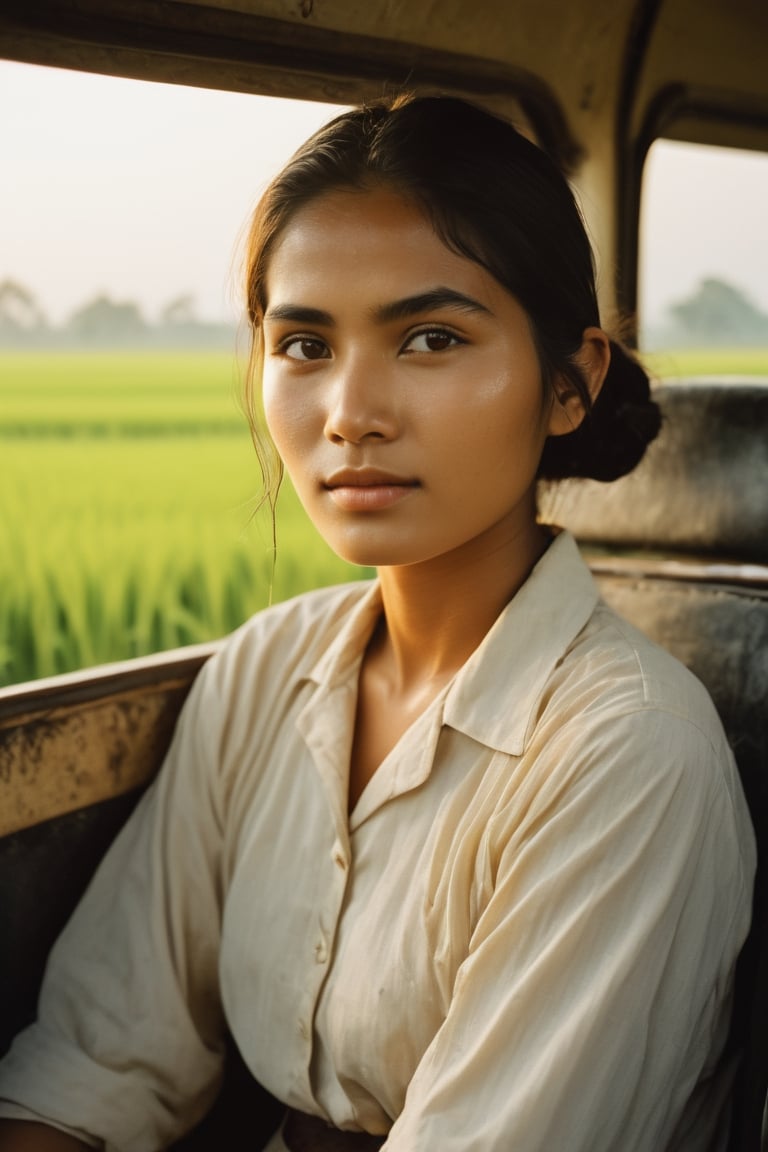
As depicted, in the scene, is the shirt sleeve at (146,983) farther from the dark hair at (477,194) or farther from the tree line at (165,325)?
the tree line at (165,325)

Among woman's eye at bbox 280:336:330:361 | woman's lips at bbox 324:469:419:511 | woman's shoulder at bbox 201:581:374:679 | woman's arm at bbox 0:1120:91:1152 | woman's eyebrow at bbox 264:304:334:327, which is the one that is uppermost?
woman's eyebrow at bbox 264:304:334:327

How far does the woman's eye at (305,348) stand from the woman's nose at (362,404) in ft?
0.27

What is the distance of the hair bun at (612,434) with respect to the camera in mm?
1547

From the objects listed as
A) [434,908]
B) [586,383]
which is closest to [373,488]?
[586,383]

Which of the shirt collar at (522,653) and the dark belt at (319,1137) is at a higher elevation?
the shirt collar at (522,653)

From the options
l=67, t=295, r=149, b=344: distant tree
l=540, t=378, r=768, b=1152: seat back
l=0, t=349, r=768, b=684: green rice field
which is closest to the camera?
l=540, t=378, r=768, b=1152: seat back

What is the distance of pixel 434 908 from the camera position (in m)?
1.24

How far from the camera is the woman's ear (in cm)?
139

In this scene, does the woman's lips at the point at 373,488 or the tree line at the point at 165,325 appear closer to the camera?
the woman's lips at the point at 373,488

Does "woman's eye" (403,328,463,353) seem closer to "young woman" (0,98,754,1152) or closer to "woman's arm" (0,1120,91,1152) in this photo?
"young woman" (0,98,754,1152)

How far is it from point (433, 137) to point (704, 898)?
0.87 metres

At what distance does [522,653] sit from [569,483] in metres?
0.50

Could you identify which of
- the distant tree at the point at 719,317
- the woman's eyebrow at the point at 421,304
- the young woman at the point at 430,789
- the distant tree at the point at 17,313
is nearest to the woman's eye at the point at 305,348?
the young woman at the point at 430,789

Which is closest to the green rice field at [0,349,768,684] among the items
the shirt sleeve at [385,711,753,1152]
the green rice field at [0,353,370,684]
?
the green rice field at [0,353,370,684]
